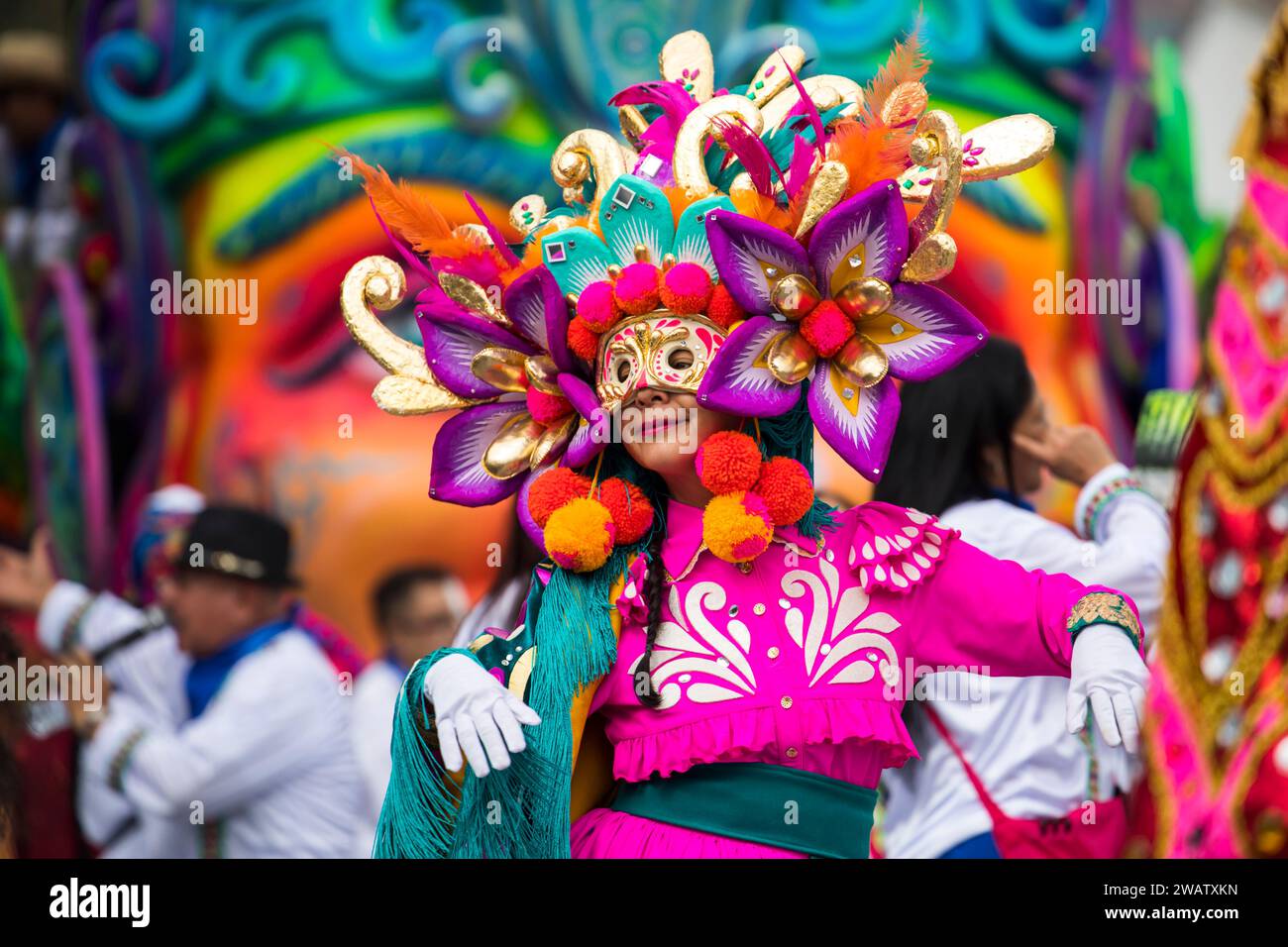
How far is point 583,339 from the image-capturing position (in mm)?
1978

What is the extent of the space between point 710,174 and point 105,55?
2999 millimetres

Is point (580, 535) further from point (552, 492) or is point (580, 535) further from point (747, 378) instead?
point (747, 378)

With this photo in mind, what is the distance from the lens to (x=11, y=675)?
12.4 ft

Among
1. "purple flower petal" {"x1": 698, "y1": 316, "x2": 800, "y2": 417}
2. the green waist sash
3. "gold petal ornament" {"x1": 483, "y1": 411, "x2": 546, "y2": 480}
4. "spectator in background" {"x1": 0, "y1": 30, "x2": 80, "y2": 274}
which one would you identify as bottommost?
the green waist sash

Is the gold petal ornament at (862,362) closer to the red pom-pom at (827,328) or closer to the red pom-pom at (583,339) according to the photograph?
the red pom-pom at (827,328)

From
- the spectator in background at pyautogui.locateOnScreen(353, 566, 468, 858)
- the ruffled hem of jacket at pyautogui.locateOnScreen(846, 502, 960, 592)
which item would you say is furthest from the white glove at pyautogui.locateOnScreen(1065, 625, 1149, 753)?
the spectator in background at pyautogui.locateOnScreen(353, 566, 468, 858)

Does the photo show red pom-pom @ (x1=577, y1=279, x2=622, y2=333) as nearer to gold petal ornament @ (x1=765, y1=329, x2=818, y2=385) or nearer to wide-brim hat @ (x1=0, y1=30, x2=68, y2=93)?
gold petal ornament @ (x1=765, y1=329, x2=818, y2=385)

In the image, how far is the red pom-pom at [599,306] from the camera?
194 cm

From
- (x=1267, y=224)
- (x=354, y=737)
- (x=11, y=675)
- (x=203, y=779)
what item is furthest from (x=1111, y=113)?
(x=11, y=675)

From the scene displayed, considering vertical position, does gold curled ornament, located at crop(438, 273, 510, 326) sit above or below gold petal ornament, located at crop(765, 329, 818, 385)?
above

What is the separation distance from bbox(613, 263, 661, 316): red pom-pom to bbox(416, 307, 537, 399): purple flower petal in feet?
0.62

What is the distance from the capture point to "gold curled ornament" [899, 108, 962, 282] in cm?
181

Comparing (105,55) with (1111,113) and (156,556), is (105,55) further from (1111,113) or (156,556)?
(1111,113)

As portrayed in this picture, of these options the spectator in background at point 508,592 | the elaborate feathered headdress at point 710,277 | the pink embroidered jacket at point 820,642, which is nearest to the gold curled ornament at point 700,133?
the elaborate feathered headdress at point 710,277
